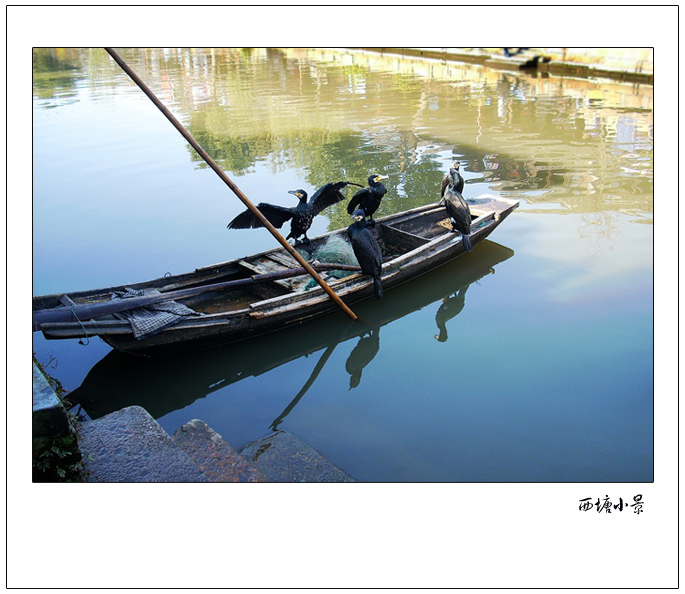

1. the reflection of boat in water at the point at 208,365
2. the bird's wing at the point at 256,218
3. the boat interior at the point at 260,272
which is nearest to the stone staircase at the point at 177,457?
the reflection of boat in water at the point at 208,365

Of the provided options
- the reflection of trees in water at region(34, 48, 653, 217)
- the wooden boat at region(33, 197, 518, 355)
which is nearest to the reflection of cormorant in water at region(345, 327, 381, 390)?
the wooden boat at region(33, 197, 518, 355)

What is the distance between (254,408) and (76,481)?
197 centimetres

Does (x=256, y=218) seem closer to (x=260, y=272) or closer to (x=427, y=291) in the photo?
(x=260, y=272)

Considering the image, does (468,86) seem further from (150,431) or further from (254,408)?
(150,431)

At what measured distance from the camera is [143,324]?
4762mm

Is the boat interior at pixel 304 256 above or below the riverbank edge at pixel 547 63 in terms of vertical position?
below

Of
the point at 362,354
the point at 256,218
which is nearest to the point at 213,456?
the point at 362,354

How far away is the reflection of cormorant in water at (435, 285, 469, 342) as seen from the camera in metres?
6.01

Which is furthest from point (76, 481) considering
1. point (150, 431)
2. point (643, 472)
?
point (643, 472)

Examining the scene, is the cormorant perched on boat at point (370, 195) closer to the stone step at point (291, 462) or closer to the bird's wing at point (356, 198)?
the bird's wing at point (356, 198)

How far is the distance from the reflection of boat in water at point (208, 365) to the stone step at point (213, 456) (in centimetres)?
121

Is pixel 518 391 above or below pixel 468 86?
below

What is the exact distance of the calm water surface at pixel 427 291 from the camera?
4449 mm

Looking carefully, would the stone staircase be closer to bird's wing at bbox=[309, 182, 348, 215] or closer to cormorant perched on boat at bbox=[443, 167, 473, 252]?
bird's wing at bbox=[309, 182, 348, 215]
